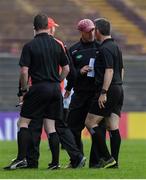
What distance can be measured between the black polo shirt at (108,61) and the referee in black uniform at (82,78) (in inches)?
14.4

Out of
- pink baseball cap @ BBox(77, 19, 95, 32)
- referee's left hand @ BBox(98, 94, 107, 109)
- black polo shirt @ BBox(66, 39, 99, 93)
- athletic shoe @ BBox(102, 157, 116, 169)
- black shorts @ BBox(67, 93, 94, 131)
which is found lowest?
athletic shoe @ BBox(102, 157, 116, 169)

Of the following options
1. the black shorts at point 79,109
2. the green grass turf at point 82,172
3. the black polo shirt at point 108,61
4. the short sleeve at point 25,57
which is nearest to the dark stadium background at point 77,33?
the green grass turf at point 82,172

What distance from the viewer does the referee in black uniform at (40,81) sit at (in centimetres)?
964

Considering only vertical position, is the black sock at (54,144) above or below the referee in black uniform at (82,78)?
below

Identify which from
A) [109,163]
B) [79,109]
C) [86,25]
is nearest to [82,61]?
[86,25]

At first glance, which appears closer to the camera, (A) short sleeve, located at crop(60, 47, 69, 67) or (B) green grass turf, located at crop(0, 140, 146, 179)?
(B) green grass turf, located at crop(0, 140, 146, 179)

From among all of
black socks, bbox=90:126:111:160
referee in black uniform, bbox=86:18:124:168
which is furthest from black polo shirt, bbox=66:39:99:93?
black socks, bbox=90:126:111:160

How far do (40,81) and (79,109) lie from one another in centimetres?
108

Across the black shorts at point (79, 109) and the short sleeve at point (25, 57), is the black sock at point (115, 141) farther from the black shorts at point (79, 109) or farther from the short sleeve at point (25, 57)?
the short sleeve at point (25, 57)

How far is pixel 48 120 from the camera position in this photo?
9883 mm

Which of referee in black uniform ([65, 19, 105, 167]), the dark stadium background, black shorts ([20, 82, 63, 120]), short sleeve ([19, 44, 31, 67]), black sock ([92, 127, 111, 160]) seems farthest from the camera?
the dark stadium background

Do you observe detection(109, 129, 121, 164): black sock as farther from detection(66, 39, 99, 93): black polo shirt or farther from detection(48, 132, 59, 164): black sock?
detection(48, 132, 59, 164): black sock

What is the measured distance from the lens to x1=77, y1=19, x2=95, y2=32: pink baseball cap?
406 inches

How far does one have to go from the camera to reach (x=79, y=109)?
1060 centimetres
